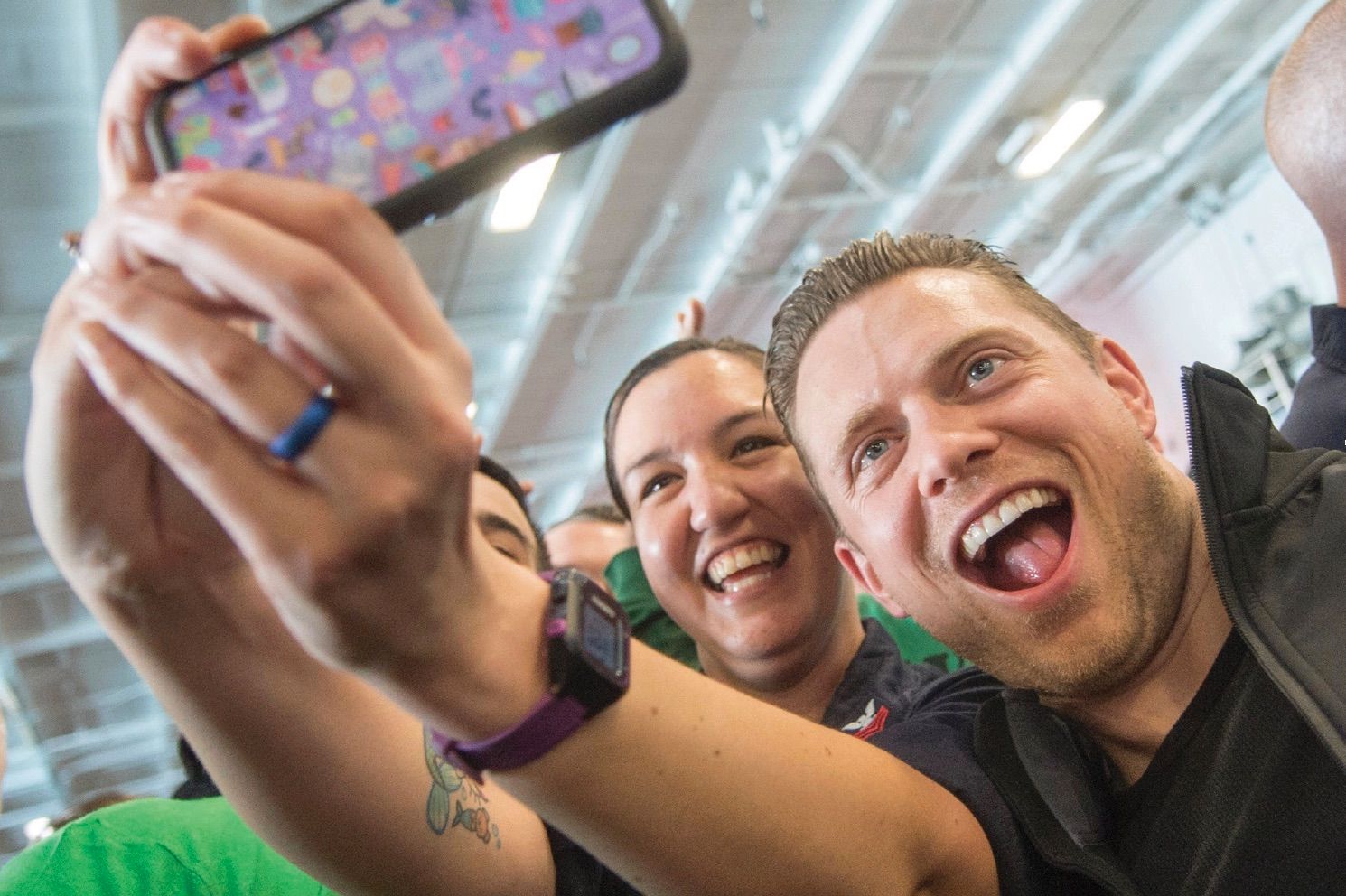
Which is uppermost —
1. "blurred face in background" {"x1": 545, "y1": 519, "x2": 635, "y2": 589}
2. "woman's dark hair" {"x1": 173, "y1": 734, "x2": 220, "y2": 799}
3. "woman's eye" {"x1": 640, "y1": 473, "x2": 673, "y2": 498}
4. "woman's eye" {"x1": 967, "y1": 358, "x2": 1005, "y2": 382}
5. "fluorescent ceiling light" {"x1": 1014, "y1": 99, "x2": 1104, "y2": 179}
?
"woman's eye" {"x1": 967, "y1": 358, "x2": 1005, "y2": 382}

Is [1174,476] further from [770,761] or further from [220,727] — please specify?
[220,727]

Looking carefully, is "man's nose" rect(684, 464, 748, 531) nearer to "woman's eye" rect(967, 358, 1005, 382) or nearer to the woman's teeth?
the woman's teeth

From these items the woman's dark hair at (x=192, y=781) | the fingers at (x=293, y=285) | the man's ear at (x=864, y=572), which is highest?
the fingers at (x=293, y=285)

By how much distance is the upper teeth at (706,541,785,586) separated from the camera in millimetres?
2162

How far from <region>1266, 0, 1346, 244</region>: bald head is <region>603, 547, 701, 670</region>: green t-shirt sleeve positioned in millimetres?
1787

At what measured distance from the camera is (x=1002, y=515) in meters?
1.51

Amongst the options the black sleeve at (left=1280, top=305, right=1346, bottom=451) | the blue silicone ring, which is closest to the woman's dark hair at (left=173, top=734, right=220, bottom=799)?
the blue silicone ring

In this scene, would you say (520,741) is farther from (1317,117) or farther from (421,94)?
(1317,117)

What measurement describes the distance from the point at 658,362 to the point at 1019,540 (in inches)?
41.8

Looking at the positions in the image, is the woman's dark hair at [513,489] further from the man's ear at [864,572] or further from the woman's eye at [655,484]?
the man's ear at [864,572]

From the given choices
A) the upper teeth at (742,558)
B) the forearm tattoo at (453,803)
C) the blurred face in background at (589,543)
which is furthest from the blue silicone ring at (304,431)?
the blurred face in background at (589,543)

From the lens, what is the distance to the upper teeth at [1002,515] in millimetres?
1503

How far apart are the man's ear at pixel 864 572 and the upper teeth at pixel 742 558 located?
29cm

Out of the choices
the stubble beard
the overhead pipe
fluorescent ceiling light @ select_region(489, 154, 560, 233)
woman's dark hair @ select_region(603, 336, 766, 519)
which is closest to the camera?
the stubble beard
